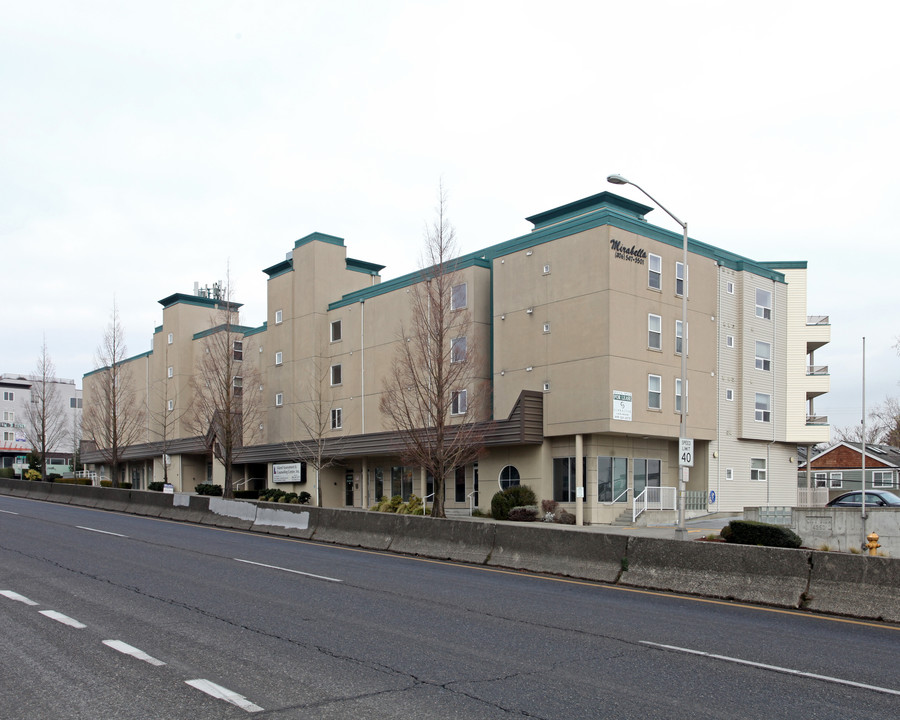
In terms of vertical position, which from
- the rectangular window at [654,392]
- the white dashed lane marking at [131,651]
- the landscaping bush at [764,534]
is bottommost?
the landscaping bush at [764,534]

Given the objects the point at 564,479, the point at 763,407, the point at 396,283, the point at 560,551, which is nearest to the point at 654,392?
the point at 564,479

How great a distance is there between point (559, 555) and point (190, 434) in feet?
151

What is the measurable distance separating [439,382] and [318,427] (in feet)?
56.5

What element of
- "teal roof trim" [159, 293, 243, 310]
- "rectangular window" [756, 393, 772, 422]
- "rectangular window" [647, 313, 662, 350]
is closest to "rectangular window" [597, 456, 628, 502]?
"rectangular window" [647, 313, 662, 350]

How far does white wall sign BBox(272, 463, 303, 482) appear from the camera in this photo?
45.3m

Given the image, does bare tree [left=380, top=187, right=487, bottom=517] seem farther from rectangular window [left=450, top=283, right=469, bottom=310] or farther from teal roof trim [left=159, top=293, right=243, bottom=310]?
teal roof trim [left=159, top=293, right=243, bottom=310]

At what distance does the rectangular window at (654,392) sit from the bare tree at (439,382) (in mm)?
6684

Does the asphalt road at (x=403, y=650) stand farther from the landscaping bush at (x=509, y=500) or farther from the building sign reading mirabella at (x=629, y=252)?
the building sign reading mirabella at (x=629, y=252)

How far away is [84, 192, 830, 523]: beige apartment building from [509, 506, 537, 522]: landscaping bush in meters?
1.20

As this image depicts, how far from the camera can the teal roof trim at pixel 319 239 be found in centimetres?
4478

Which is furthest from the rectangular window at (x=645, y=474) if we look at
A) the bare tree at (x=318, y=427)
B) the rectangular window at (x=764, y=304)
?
the bare tree at (x=318, y=427)

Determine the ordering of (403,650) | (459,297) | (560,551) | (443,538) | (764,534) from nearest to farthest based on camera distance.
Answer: (403,650) < (560,551) < (443,538) < (764,534) < (459,297)

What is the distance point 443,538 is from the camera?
18.7m

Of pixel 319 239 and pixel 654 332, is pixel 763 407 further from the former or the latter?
pixel 319 239
